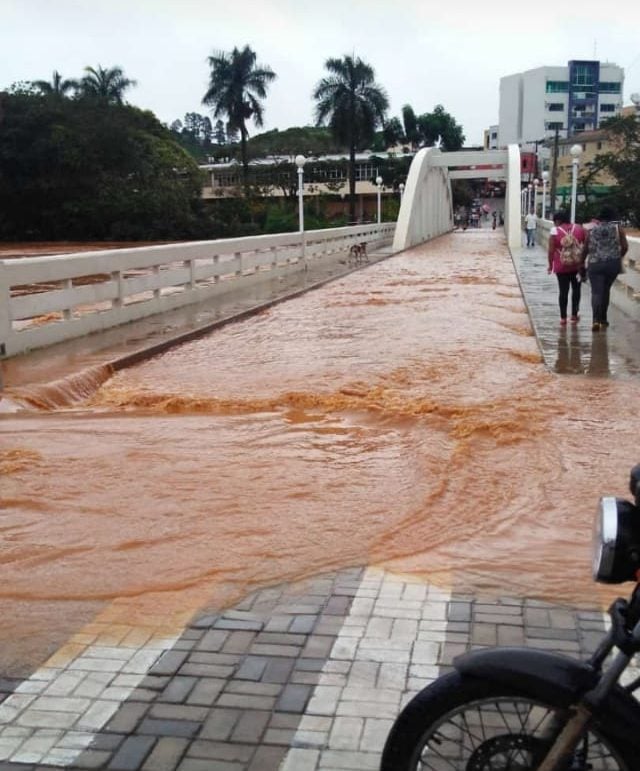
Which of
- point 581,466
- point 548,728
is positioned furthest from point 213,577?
point 581,466

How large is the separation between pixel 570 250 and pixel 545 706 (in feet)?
34.3

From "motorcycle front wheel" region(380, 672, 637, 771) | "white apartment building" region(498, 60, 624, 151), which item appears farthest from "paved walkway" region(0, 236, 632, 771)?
"white apartment building" region(498, 60, 624, 151)

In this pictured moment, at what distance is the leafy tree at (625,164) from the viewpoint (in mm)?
51812

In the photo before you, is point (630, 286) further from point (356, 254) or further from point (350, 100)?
point (350, 100)

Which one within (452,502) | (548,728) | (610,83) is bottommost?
(452,502)

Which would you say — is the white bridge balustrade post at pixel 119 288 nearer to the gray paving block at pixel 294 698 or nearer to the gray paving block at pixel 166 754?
the gray paving block at pixel 294 698

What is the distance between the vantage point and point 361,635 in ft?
12.0

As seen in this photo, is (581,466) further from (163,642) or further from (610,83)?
(610,83)

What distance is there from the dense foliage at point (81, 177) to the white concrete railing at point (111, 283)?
118ft

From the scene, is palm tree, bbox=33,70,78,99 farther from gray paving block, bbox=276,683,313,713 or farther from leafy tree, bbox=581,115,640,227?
gray paving block, bbox=276,683,313,713

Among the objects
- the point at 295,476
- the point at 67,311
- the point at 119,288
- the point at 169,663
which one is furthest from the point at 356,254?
the point at 169,663

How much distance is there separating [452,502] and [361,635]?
2000 millimetres

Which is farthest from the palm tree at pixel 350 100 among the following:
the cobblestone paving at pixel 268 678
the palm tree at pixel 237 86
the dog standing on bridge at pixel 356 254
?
the cobblestone paving at pixel 268 678

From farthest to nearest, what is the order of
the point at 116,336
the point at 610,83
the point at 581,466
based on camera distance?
the point at 610,83, the point at 116,336, the point at 581,466
